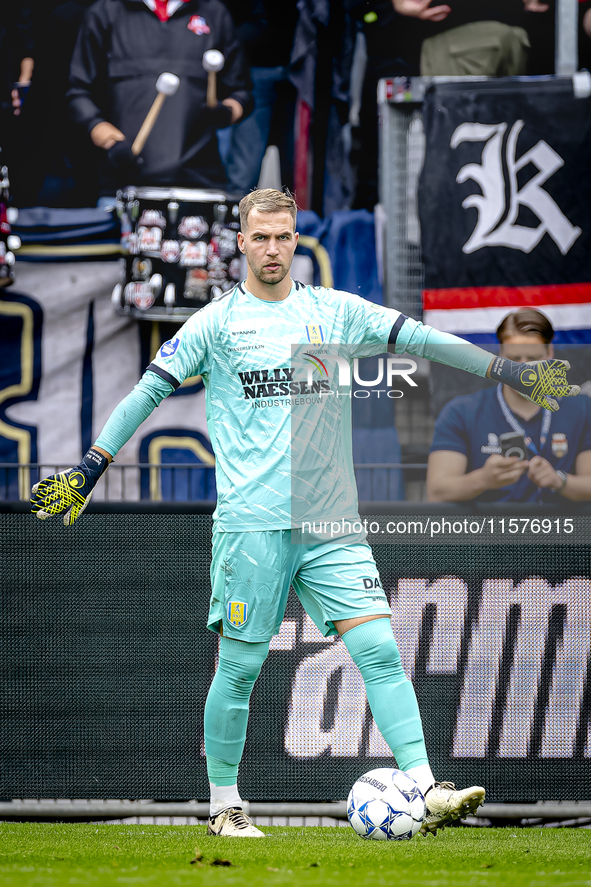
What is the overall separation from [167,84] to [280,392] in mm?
3663

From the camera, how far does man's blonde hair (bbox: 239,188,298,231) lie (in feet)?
12.2

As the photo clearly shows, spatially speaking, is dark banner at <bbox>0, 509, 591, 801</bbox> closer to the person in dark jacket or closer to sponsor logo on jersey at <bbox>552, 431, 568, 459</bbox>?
sponsor logo on jersey at <bbox>552, 431, 568, 459</bbox>

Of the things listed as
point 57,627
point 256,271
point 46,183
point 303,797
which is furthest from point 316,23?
point 303,797

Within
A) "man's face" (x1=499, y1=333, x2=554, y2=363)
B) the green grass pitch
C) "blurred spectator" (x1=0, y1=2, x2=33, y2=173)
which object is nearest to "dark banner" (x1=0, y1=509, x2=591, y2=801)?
the green grass pitch

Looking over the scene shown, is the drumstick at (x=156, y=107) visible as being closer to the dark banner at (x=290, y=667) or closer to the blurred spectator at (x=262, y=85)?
the blurred spectator at (x=262, y=85)

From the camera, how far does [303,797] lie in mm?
4098

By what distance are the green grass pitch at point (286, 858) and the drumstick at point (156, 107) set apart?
431cm

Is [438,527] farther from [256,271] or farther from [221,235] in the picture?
[221,235]

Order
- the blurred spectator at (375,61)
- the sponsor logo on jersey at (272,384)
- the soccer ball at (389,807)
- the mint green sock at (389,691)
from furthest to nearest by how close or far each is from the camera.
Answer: the blurred spectator at (375,61), the sponsor logo on jersey at (272,384), the mint green sock at (389,691), the soccer ball at (389,807)

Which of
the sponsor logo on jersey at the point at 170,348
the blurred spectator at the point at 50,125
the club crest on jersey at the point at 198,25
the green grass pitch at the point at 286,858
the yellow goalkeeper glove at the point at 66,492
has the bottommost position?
the green grass pitch at the point at 286,858

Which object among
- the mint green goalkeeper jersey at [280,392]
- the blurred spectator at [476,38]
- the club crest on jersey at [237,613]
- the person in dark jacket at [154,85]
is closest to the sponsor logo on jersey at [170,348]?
the mint green goalkeeper jersey at [280,392]

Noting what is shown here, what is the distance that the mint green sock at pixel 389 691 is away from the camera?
338 cm

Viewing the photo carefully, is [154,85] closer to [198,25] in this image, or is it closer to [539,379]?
[198,25]

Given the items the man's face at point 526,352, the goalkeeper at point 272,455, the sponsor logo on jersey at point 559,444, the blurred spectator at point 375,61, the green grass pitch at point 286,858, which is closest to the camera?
the green grass pitch at point 286,858
